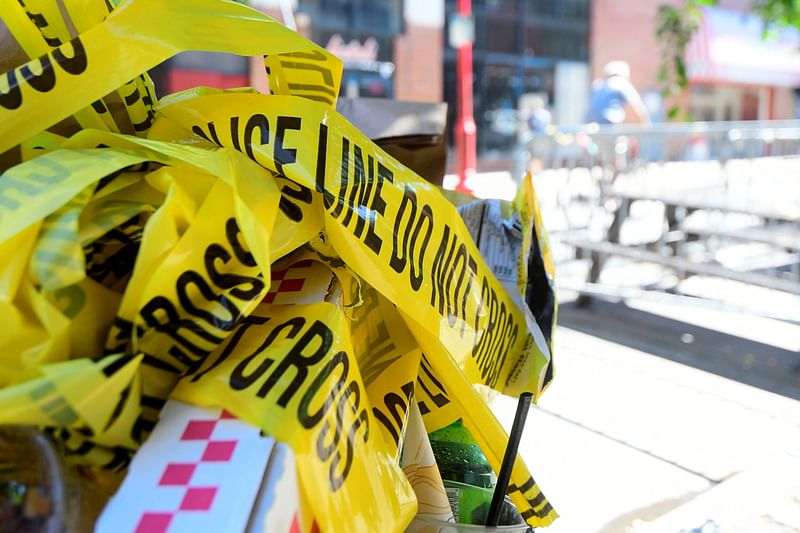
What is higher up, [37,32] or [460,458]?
[37,32]

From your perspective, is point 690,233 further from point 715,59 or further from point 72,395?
point 715,59

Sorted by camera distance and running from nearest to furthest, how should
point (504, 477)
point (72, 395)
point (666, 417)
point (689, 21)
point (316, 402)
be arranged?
point (72, 395), point (316, 402), point (504, 477), point (666, 417), point (689, 21)

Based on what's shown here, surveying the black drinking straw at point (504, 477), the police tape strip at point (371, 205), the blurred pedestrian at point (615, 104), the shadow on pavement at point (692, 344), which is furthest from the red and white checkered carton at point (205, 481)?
the blurred pedestrian at point (615, 104)

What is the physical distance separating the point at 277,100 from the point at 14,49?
13.8 inches

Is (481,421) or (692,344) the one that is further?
(692,344)

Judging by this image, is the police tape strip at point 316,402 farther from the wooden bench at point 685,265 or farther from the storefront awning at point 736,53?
the storefront awning at point 736,53

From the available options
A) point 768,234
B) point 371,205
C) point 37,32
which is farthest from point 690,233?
Answer: point 37,32

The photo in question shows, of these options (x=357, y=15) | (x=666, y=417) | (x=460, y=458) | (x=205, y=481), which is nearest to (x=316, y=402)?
(x=205, y=481)

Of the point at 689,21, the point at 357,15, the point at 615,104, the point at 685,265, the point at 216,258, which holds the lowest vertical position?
the point at 685,265

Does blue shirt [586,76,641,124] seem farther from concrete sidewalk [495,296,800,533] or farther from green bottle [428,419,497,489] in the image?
green bottle [428,419,497,489]

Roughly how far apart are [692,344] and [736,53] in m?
20.1

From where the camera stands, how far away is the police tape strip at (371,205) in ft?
2.94

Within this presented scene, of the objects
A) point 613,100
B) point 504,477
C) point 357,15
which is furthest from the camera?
point 357,15

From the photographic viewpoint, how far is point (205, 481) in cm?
69
